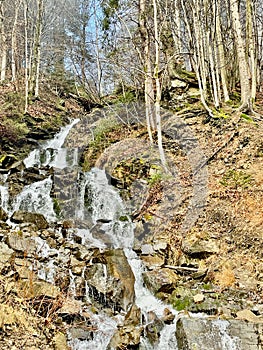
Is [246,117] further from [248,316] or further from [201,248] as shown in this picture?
[248,316]

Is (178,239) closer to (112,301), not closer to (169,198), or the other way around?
(169,198)

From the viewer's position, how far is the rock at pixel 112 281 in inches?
235

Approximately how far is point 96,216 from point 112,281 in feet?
12.9

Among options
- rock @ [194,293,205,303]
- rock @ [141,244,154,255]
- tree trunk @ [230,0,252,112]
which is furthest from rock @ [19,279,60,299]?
tree trunk @ [230,0,252,112]

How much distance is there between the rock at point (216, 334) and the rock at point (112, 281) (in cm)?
138

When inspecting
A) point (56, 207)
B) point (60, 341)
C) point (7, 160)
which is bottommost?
point (60, 341)

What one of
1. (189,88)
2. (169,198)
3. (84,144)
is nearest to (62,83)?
(84,144)

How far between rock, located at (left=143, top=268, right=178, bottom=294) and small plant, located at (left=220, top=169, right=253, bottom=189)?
2.67 meters

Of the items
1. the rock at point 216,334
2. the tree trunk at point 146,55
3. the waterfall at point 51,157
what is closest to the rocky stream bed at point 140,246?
the rock at point 216,334

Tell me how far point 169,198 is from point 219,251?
2368mm

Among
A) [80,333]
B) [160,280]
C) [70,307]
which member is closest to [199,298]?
[160,280]

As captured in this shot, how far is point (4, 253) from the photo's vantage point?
588cm

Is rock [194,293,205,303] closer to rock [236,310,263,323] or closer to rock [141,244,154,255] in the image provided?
rock [236,310,263,323]

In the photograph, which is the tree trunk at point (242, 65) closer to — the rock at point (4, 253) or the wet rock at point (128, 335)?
the wet rock at point (128, 335)
